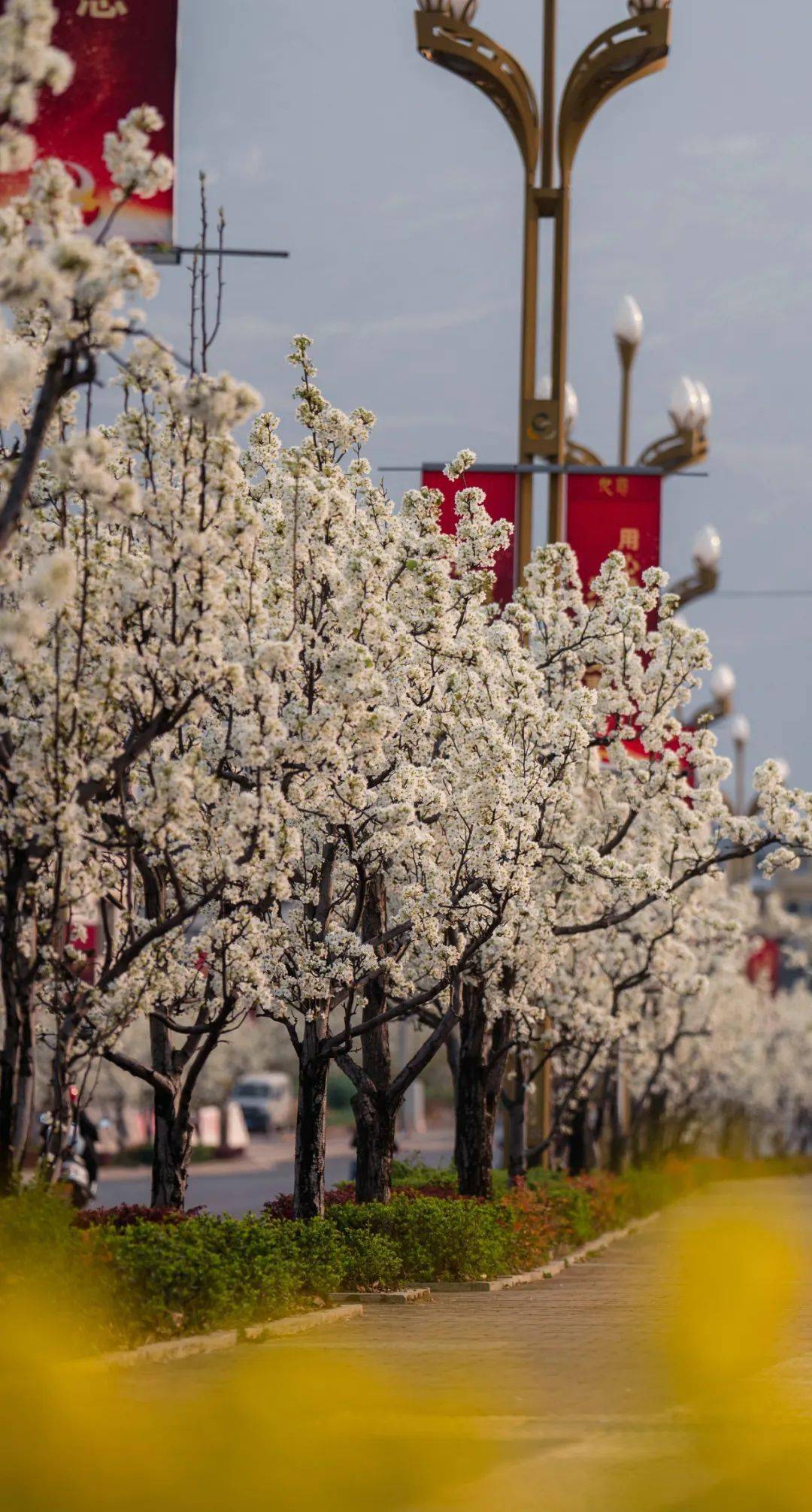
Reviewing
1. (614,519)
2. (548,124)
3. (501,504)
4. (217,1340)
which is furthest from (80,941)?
(548,124)

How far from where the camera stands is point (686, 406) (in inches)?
1213

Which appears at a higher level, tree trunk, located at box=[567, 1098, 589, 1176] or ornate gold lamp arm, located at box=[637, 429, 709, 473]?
ornate gold lamp arm, located at box=[637, 429, 709, 473]

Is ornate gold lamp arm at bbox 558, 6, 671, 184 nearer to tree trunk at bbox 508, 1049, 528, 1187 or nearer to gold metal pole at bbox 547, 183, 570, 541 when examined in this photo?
gold metal pole at bbox 547, 183, 570, 541

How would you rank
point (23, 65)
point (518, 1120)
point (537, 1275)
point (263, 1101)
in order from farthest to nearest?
point (263, 1101) < point (518, 1120) < point (537, 1275) < point (23, 65)

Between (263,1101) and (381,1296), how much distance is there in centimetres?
7374

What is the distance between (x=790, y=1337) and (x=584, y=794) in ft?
35.7

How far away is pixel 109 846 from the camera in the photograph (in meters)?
13.1

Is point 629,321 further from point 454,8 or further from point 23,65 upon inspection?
point 23,65

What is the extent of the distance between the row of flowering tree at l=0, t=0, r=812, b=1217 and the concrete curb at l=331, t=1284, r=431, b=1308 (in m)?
0.83

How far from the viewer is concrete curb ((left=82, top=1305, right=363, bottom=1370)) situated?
12258 mm

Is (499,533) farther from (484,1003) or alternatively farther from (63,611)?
(63,611)

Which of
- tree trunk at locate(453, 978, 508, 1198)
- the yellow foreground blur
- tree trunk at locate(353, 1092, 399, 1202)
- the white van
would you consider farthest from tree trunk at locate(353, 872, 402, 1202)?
the white van

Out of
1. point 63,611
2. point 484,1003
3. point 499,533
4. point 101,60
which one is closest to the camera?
point 63,611

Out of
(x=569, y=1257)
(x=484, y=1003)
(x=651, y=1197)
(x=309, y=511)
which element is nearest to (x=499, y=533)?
(x=309, y=511)
